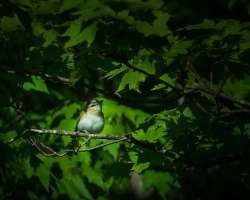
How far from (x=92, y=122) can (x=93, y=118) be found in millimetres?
50

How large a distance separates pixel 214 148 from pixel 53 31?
148 cm

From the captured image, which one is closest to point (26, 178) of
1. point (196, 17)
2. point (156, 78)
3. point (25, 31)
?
point (25, 31)

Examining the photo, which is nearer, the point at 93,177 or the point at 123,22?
the point at 123,22

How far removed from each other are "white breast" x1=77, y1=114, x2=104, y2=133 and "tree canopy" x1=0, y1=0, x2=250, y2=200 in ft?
0.21

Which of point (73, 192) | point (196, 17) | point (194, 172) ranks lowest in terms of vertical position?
point (73, 192)

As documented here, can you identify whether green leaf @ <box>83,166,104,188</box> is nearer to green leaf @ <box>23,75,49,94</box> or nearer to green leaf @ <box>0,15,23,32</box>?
green leaf @ <box>23,75,49,94</box>

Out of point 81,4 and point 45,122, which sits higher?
point 81,4

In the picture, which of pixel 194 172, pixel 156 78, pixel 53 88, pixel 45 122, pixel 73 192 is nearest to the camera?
pixel 156 78

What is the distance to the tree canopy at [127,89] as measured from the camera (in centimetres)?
267

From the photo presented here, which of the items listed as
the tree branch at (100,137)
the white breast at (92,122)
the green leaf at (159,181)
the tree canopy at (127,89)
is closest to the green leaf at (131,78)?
the tree canopy at (127,89)

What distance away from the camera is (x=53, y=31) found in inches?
125

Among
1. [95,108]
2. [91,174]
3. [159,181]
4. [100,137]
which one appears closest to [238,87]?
[159,181]

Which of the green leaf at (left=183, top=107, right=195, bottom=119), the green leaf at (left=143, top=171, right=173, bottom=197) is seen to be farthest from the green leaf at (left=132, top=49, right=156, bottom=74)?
the green leaf at (left=143, top=171, right=173, bottom=197)

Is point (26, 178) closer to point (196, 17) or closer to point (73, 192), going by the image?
point (73, 192)
